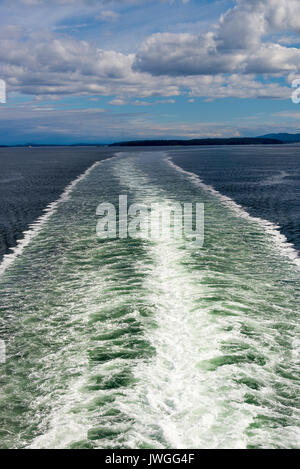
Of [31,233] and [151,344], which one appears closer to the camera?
[151,344]

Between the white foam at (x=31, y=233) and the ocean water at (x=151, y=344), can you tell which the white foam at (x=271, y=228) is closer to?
the ocean water at (x=151, y=344)

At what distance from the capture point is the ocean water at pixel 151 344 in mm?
6613

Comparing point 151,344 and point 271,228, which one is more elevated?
point 271,228

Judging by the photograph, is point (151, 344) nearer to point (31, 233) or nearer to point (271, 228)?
point (31, 233)

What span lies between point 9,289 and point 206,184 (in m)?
27.6

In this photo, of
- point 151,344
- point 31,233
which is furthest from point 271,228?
point 151,344

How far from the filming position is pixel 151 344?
29.5 feet

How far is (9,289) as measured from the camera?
1259 cm

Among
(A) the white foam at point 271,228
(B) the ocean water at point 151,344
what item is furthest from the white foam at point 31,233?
(A) the white foam at point 271,228

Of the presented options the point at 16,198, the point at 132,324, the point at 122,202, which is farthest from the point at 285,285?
the point at 16,198

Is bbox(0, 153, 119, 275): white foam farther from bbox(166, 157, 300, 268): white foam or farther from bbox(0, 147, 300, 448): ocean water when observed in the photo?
bbox(166, 157, 300, 268): white foam

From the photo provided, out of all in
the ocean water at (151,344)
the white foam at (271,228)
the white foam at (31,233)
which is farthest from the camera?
the white foam at (271,228)

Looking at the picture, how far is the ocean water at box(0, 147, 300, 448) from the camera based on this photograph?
6.61 meters

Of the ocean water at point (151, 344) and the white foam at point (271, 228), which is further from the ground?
the white foam at point (271, 228)
